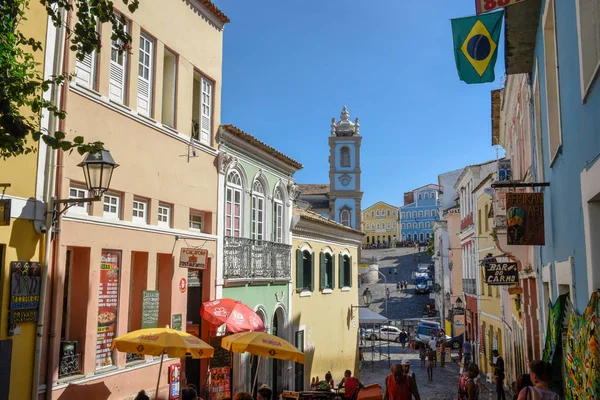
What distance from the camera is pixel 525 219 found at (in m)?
9.09

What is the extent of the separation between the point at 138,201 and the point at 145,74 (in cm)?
266

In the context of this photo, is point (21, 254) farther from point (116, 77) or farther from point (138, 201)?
point (116, 77)

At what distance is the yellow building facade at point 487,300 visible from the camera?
82.4 ft

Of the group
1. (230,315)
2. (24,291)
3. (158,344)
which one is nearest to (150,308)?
(230,315)

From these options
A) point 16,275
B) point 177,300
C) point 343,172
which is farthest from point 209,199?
point 343,172

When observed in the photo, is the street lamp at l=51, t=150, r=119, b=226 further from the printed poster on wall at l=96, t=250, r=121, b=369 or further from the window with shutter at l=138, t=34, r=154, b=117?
the window with shutter at l=138, t=34, r=154, b=117

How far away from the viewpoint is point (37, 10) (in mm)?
9172

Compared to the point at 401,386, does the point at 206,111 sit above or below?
above

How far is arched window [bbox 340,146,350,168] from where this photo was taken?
70562mm

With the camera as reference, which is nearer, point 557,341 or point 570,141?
point 570,141

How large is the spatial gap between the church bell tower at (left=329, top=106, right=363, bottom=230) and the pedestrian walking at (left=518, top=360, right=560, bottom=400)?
63057 mm

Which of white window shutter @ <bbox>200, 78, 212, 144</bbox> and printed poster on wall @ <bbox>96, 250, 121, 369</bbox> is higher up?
white window shutter @ <bbox>200, 78, 212, 144</bbox>

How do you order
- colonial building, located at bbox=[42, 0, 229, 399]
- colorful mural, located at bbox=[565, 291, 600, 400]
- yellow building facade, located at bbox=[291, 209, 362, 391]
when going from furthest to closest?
yellow building facade, located at bbox=[291, 209, 362, 391] < colonial building, located at bbox=[42, 0, 229, 399] < colorful mural, located at bbox=[565, 291, 600, 400]

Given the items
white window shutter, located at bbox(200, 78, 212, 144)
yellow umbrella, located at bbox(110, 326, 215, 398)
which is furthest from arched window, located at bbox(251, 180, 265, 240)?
yellow umbrella, located at bbox(110, 326, 215, 398)
